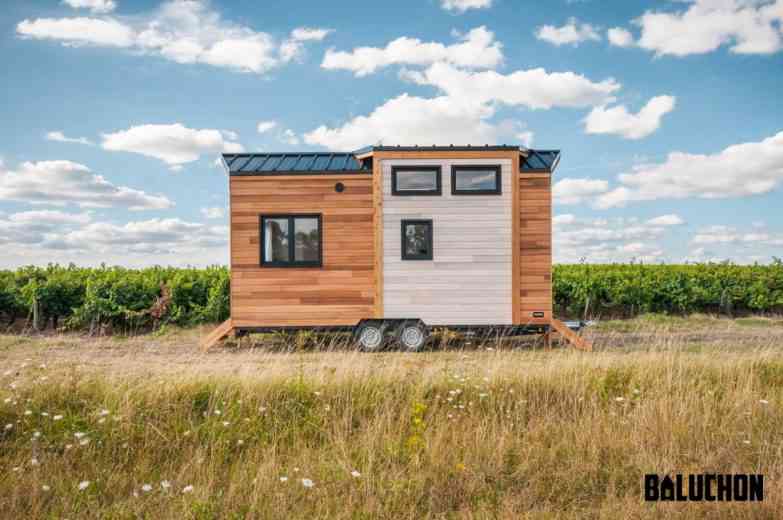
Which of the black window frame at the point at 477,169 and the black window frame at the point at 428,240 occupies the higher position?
the black window frame at the point at 477,169

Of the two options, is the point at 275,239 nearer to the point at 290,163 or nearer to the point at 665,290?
the point at 290,163

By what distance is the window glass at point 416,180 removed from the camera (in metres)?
10.7

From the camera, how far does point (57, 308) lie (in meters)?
14.5

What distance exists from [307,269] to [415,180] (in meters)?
2.90

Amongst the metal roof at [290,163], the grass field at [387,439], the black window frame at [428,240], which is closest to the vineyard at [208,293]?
the metal roof at [290,163]

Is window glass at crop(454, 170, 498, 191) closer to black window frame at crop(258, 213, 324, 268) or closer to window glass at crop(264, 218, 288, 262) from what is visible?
black window frame at crop(258, 213, 324, 268)

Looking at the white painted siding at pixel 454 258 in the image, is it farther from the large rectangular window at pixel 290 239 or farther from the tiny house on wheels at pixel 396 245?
the large rectangular window at pixel 290 239

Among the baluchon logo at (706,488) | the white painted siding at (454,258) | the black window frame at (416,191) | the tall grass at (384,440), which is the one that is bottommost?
the baluchon logo at (706,488)

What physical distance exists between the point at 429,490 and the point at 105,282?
13.2 meters

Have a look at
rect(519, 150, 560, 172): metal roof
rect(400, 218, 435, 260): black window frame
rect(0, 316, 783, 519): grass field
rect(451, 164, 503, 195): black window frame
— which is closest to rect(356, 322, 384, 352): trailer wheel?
rect(400, 218, 435, 260): black window frame

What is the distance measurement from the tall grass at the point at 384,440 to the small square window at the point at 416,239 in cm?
448

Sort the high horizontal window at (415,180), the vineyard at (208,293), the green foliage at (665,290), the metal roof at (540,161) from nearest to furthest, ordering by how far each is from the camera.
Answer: the high horizontal window at (415,180), the metal roof at (540,161), the vineyard at (208,293), the green foliage at (665,290)

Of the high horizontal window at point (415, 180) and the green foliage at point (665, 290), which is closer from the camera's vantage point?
the high horizontal window at point (415, 180)

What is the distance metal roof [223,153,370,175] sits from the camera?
35.1 feet
